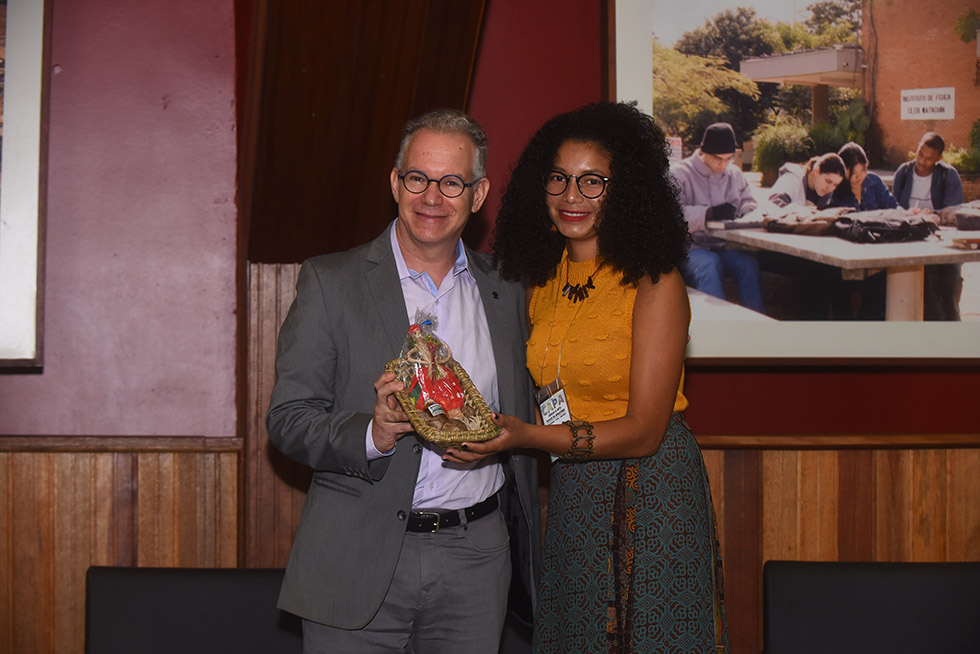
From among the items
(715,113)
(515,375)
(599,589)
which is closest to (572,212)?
(515,375)

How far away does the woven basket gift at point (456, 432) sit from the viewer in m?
Answer: 1.62

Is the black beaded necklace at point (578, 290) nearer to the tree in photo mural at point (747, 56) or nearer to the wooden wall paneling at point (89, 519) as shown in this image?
the tree in photo mural at point (747, 56)

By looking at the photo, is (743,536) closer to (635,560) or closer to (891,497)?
(891,497)

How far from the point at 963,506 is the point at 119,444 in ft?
9.87

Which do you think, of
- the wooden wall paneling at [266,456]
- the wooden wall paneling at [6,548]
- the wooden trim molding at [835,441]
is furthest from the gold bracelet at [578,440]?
the wooden wall paneling at [6,548]

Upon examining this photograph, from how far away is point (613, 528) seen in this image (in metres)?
1.95

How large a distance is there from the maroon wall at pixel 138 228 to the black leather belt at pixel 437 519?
129 centimetres

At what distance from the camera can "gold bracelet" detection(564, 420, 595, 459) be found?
188 cm

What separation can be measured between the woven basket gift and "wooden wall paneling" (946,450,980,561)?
215 centimetres

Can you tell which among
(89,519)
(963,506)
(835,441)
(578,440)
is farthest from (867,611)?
(89,519)

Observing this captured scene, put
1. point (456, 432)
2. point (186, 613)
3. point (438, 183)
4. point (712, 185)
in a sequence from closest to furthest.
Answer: point (456, 432) → point (438, 183) → point (186, 613) → point (712, 185)

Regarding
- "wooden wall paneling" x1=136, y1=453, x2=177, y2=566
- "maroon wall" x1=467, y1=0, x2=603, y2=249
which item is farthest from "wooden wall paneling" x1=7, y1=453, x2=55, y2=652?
"maroon wall" x1=467, y1=0, x2=603, y2=249

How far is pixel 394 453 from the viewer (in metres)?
1.86

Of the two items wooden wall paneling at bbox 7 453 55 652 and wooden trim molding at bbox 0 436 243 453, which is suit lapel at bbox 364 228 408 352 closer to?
wooden trim molding at bbox 0 436 243 453
